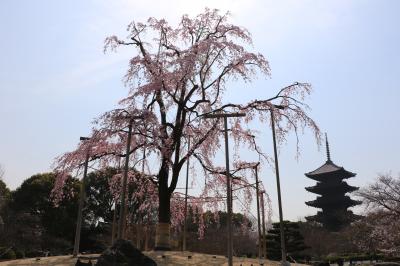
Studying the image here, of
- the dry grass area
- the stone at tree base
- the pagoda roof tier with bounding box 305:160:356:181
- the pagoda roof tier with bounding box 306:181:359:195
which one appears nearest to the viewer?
the stone at tree base

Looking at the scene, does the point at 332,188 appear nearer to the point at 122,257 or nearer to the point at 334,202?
the point at 334,202

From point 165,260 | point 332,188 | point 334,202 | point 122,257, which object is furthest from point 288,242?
point 122,257

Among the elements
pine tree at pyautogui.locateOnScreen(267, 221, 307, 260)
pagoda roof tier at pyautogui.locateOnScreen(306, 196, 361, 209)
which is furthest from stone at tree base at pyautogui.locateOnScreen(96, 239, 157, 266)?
pagoda roof tier at pyautogui.locateOnScreen(306, 196, 361, 209)

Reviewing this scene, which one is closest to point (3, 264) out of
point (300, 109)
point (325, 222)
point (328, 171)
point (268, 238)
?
point (300, 109)

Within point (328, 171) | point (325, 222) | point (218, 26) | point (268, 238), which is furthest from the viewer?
point (328, 171)

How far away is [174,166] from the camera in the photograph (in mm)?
18047

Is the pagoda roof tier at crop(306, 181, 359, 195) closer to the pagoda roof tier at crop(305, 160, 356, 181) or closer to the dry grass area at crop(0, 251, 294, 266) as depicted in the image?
the pagoda roof tier at crop(305, 160, 356, 181)

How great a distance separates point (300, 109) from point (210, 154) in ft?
16.1

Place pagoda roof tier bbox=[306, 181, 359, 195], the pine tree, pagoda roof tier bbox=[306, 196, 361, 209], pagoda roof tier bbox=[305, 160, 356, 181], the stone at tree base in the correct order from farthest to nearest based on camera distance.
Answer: pagoda roof tier bbox=[305, 160, 356, 181], pagoda roof tier bbox=[306, 181, 359, 195], pagoda roof tier bbox=[306, 196, 361, 209], the pine tree, the stone at tree base

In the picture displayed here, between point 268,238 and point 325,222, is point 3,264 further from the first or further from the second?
point 325,222

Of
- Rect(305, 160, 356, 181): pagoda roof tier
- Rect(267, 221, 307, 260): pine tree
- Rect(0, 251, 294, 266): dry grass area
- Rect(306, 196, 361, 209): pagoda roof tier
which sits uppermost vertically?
Rect(305, 160, 356, 181): pagoda roof tier

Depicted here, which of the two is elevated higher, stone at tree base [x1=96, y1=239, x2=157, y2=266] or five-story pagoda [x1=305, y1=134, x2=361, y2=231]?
five-story pagoda [x1=305, y1=134, x2=361, y2=231]

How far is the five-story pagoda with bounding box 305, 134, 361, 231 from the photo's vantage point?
55938mm

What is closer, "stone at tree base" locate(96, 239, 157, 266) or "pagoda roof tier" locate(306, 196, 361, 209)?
A: "stone at tree base" locate(96, 239, 157, 266)
